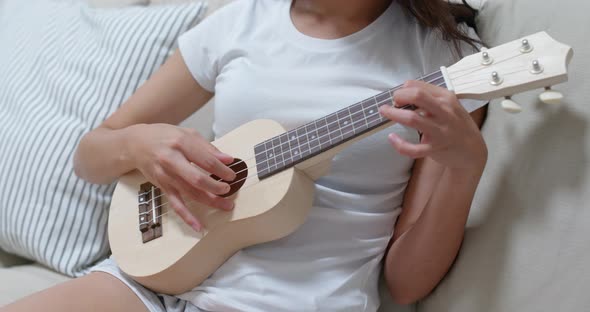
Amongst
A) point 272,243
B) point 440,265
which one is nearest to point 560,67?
point 440,265

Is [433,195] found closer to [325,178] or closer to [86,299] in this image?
[325,178]

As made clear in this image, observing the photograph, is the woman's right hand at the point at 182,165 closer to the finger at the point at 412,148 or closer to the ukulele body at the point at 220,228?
the ukulele body at the point at 220,228

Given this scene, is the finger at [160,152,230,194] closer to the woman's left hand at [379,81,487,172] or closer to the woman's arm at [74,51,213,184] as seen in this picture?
the woman's arm at [74,51,213,184]

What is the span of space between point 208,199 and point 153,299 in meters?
0.19

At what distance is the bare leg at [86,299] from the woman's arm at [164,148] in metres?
A: 0.15

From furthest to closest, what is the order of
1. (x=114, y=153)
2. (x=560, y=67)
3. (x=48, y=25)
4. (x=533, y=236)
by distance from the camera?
(x=48, y=25), (x=114, y=153), (x=533, y=236), (x=560, y=67)

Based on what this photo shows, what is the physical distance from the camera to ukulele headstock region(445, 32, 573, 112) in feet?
2.01

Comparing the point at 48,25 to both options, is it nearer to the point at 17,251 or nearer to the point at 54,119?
the point at 54,119

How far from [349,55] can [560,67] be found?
325 mm

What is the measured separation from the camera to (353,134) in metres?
0.71

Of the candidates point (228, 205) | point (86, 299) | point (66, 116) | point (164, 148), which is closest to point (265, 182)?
point (228, 205)

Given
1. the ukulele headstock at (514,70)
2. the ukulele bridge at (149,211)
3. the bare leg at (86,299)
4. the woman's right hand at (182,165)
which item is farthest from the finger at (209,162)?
the ukulele headstock at (514,70)

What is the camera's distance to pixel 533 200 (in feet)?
2.39

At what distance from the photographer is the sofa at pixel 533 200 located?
2.24ft
